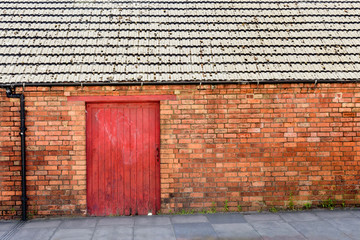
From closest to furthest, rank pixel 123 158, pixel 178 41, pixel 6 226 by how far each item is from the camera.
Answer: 1. pixel 6 226
2. pixel 123 158
3. pixel 178 41

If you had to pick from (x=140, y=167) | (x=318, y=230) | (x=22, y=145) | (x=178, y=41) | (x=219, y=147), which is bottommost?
(x=318, y=230)

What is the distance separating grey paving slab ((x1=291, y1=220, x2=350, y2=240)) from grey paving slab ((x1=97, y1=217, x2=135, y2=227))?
2975 mm

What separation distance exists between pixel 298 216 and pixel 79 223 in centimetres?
417

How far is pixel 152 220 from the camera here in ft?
19.1

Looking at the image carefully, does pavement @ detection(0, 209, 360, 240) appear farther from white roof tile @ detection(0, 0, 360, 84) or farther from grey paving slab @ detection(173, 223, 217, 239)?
white roof tile @ detection(0, 0, 360, 84)

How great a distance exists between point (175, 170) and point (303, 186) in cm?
265

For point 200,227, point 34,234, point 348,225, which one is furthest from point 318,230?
point 34,234

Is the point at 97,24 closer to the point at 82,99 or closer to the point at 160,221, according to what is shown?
the point at 82,99

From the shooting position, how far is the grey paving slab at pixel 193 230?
16.4ft

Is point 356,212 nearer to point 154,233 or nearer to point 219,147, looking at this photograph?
point 219,147

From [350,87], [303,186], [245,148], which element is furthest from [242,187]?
[350,87]

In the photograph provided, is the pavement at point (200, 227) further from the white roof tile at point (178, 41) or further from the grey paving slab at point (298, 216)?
the white roof tile at point (178, 41)

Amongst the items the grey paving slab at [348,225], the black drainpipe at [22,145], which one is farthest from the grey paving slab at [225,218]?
the black drainpipe at [22,145]

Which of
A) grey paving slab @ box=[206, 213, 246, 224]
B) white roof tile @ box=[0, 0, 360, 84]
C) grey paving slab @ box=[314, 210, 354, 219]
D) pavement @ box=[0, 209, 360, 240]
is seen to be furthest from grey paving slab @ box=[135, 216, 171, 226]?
grey paving slab @ box=[314, 210, 354, 219]
